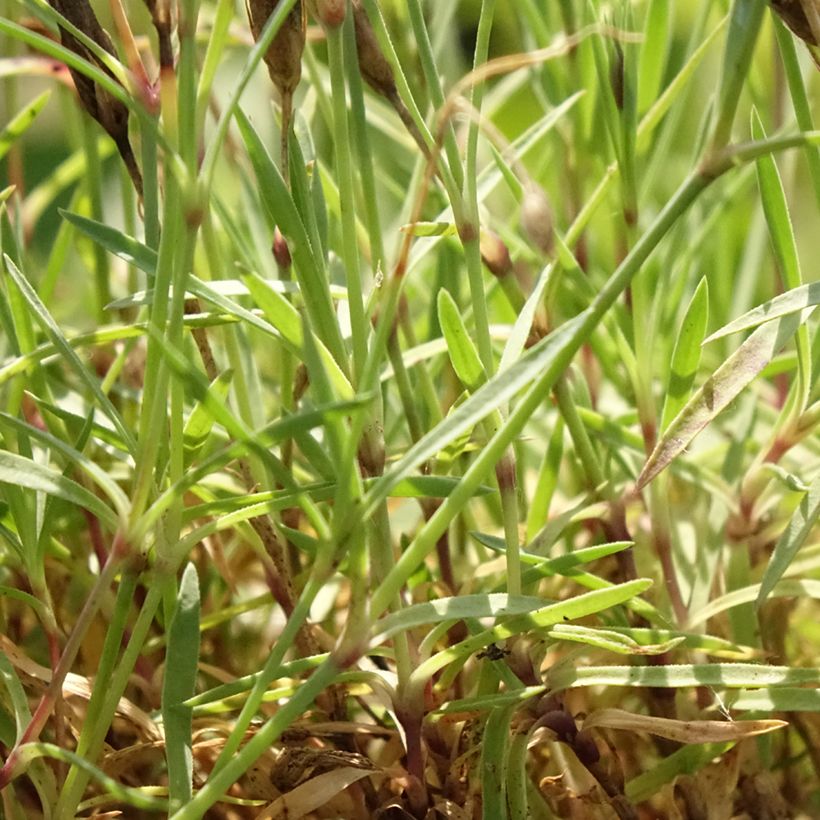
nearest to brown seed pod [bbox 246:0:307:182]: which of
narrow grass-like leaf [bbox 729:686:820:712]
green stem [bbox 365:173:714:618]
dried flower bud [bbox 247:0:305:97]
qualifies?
dried flower bud [bbox 247:0:305:97]

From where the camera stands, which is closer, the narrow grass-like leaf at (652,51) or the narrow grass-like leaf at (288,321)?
the narrow grass-like leaf at (288,321)

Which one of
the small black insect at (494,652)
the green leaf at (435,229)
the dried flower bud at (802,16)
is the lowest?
the small black insect at (494,652)

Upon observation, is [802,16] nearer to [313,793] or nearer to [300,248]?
[300,248]

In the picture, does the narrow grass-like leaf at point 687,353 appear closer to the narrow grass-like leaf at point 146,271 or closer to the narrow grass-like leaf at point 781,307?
the narrow grass-like leaf at point 781,307

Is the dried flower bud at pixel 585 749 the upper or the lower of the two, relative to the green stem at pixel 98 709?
lower

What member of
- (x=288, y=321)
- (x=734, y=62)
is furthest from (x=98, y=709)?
(x=734, y=62)

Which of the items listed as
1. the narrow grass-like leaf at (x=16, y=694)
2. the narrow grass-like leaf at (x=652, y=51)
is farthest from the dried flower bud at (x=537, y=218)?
the narrow grass-like leaf at (x=16, y=694)
